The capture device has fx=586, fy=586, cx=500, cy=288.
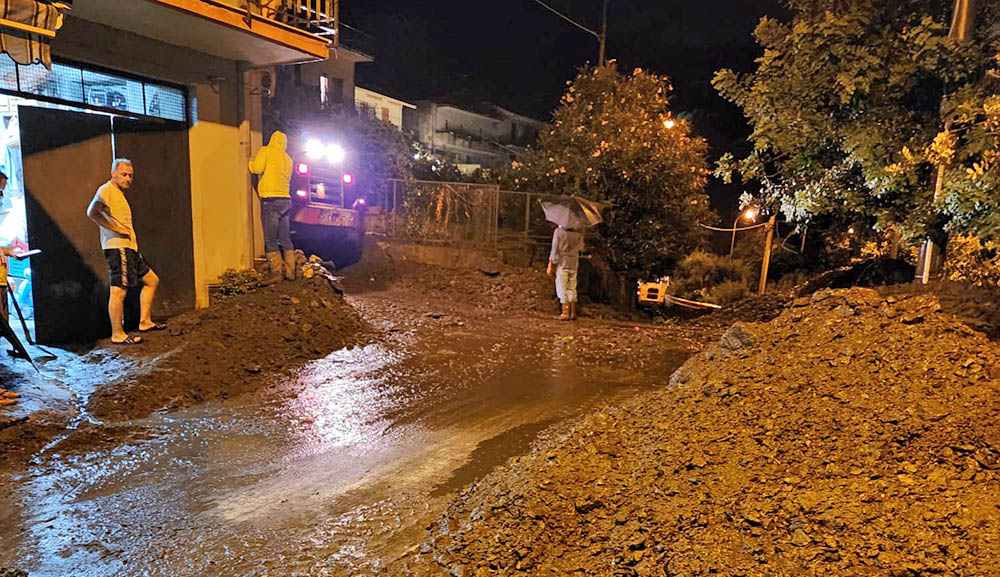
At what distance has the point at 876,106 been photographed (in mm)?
6590

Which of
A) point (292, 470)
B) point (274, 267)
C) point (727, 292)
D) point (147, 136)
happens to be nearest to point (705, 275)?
point (727, 292)

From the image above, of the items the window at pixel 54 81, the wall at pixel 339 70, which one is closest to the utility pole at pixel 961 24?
the window at pixel 54 81

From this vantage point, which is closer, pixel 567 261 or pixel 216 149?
pixel 216 149

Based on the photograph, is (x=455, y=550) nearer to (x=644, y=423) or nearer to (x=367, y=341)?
(x=644, y=423)

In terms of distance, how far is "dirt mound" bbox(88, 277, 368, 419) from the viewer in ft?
17.4

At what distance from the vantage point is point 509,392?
6.12 metres

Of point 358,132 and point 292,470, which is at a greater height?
point 358,132

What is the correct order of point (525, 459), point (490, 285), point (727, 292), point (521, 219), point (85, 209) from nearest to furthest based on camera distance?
point (525, 459) < point (85, 209) < point (490, 285) < point (521, 219) < point (727, 292)

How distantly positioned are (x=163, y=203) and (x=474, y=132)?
27.3 meters

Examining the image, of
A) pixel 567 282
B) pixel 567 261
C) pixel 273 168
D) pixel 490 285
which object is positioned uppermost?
pixel 273 168

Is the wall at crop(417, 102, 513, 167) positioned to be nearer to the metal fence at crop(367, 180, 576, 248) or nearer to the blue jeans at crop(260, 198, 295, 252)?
the metal fence at crop(367, 180, 576, 248)

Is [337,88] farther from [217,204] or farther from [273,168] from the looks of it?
[217,204]

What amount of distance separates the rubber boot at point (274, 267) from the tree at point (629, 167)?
27.5 feet

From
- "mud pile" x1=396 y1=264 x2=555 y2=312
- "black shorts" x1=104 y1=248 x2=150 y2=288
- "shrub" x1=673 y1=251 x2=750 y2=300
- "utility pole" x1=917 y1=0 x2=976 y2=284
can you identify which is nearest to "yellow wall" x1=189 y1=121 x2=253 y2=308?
"black shorts" x1=104 y1=248 x2=150 y2=288
